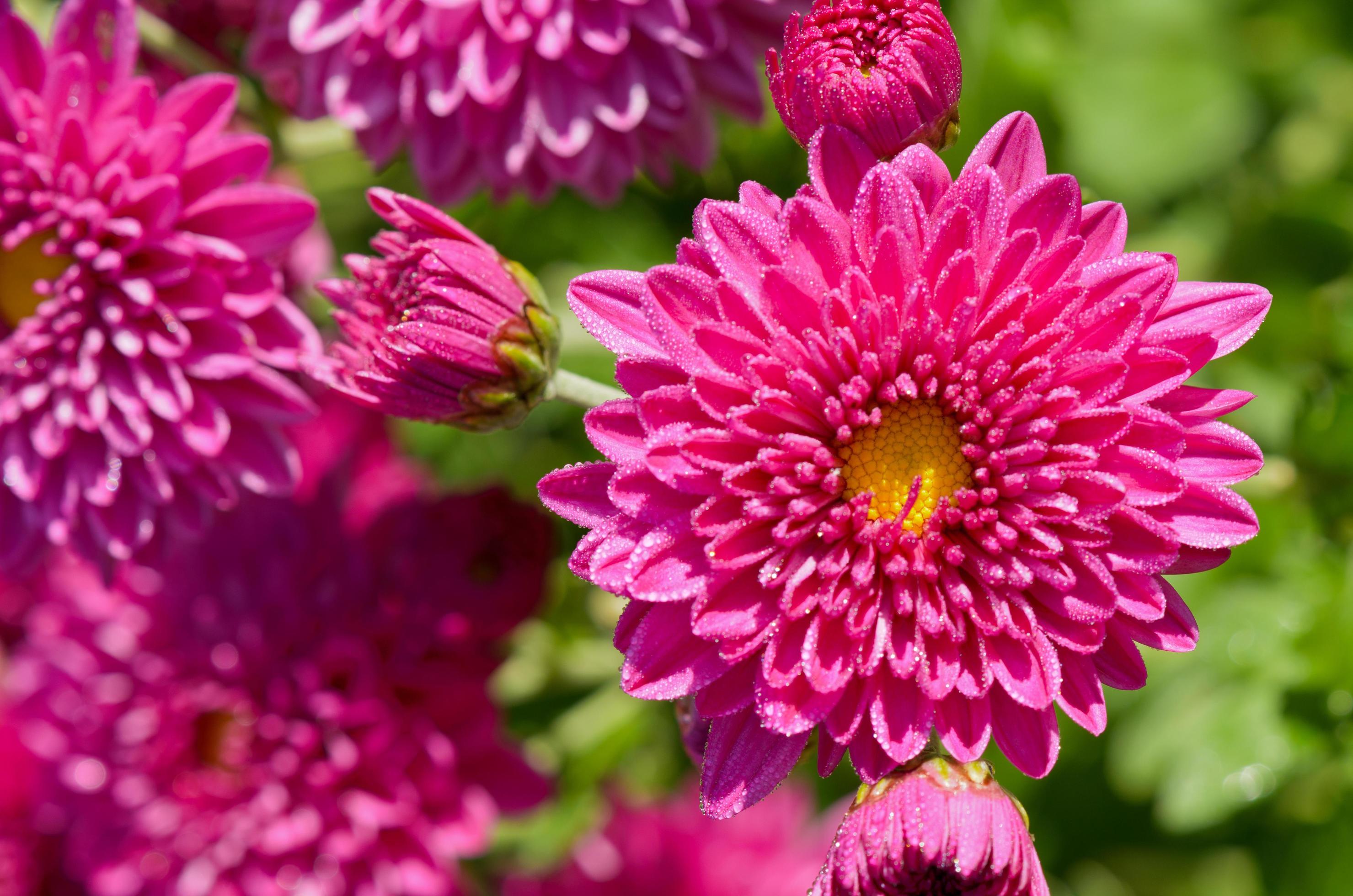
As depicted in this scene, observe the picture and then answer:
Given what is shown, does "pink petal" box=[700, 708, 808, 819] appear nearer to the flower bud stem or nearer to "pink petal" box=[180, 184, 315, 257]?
the flower bud stem

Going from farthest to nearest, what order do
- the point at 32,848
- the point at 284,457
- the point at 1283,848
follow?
1. the point at 32,848
2. the point at 1283,848
3. the point at 284,457

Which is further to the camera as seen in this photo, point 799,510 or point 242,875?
point 242,875

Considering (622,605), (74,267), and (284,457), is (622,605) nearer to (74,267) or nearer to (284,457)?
(284,457)

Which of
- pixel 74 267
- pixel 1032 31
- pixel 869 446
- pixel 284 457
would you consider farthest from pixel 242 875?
pixel 1032 31

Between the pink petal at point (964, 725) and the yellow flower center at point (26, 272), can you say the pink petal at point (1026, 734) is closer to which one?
the pink petal at point (964, 725)

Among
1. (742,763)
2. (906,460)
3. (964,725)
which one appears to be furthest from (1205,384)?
(742,763)

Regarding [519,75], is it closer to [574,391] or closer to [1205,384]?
[574,391]
